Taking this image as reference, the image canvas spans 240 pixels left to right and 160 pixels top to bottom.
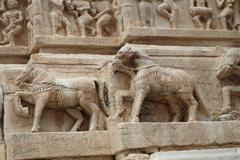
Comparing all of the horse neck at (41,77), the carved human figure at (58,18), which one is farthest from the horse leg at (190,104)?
the carved human figure at (58,18)

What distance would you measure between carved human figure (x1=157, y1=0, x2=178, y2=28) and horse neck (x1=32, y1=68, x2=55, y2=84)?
2.20 metres

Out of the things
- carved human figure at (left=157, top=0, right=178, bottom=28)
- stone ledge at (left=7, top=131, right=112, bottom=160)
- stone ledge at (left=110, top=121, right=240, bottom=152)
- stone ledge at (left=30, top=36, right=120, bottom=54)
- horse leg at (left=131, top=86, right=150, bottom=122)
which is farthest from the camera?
carved human figure at (left=157, top=0, right=178, bottom=28)

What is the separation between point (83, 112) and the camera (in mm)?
6504

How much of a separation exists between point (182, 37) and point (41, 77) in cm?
239

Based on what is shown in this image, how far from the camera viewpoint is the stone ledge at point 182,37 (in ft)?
24.1

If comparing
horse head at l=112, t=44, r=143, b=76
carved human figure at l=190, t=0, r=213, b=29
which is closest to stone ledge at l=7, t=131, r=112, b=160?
horse head at l=112, t=44, r=143, b=76

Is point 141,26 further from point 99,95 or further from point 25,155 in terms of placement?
point 25,155

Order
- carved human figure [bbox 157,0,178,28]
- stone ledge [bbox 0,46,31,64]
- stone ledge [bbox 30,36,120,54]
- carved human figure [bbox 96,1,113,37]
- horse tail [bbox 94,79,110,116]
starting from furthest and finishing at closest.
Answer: carved human figure [bbox 157,0,178,28], carved human figure [bbox 96,1,113,37], stone ledge [bbox 0,46,31,64], stone ledge [bbox 30,36,120,54], horse tail [bbox 94,79,110,116]

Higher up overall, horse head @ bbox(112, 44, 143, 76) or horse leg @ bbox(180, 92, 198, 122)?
horse head @ bbox(112, 44, 143, 76)

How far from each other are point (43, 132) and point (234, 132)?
2.44 m

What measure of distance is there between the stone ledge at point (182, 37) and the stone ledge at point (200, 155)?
2033 millimetres

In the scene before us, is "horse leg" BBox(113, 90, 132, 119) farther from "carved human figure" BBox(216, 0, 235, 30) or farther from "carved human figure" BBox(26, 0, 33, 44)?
"carved human figure" BBox(216, 0, 235, 30)

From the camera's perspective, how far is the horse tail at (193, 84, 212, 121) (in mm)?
6797

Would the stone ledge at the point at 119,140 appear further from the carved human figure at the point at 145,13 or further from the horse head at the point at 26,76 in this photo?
the carved human figure at the point at 145,13
